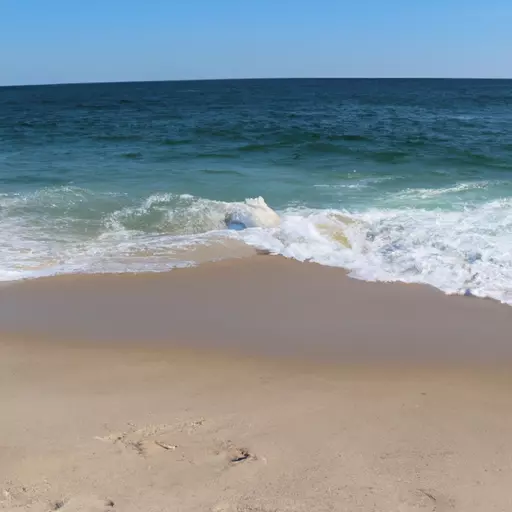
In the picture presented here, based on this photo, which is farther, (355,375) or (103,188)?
(103,188)

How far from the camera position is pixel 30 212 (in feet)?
36.1

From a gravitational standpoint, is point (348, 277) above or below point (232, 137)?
below

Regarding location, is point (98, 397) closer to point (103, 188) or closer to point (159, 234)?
point (159, 234)

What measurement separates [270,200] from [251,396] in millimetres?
7740

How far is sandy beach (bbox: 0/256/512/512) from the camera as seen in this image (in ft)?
11.8

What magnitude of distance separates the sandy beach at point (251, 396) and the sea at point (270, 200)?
0.91 meters

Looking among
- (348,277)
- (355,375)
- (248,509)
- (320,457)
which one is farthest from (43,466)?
(348,277)

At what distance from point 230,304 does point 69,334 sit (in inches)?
68.7

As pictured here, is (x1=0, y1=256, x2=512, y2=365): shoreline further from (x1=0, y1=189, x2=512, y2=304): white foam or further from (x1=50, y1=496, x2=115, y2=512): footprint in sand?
(x1=50, y1=496, x2=115, y2=512): footprint in sand

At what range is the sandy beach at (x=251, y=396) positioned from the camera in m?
3.59

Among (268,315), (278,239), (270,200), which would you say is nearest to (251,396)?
(268,315)

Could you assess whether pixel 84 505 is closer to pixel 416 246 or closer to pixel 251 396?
pixel 251 396

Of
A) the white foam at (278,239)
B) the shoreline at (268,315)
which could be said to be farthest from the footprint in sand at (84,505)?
the white foam at (278,239)

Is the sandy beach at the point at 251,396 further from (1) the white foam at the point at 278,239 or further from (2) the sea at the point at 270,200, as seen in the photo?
(2) the sea at the point at 270,200
